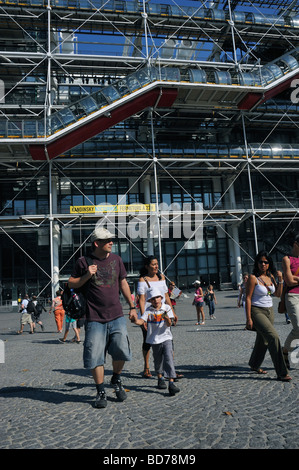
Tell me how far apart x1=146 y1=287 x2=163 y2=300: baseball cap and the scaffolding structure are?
16382mm

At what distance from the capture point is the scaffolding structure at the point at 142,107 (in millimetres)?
20969

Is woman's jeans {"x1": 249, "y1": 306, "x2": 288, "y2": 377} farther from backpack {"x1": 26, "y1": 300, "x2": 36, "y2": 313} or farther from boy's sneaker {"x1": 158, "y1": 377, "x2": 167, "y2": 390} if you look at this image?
backpack {"x1": 26, "y1": 300, "x2": 36, "y2": 313}

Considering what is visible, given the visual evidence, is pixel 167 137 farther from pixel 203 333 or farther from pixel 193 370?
pixel 193 370

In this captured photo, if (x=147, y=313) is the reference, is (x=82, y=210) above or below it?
above

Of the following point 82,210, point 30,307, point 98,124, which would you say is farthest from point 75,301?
point 82,210

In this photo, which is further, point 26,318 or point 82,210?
point 82,210

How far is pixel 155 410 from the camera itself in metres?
3.63

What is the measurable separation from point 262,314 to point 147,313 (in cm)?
150

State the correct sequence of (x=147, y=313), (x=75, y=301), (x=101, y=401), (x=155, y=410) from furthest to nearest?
1. (x=147, y=313)
2. (x=75, y=301)
3. (x=101, y=401)
4. (x=155, y=410)

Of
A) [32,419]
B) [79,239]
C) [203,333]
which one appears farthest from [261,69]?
[32,419]

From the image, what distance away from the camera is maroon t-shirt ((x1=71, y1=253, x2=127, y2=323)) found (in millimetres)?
3984

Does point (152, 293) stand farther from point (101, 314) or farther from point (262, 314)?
point (262, 314)

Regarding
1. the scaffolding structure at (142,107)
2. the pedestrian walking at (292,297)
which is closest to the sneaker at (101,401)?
the pedestrian walking at (292,297)

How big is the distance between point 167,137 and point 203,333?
69.1ft
